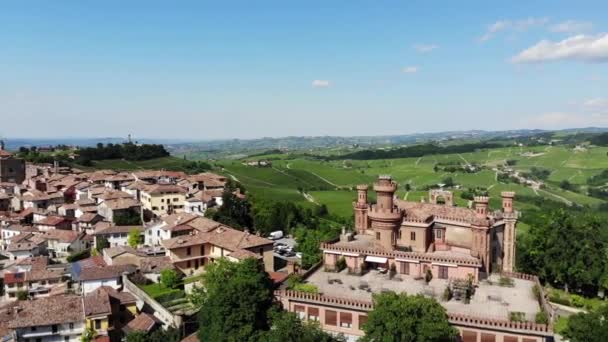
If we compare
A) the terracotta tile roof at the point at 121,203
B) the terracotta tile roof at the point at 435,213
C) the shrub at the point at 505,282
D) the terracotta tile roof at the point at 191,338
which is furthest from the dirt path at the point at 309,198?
the terracotta tile roof at the point at 191,338

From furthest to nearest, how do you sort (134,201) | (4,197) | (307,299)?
(4,197), (134,201), (307,299)

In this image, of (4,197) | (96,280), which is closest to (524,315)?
(96,280)

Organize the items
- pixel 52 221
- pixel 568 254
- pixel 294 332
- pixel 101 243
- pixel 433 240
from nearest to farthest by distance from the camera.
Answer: pixel 294 332 → pixel 433 240 → pixel 568 254 → pixel 101 243 → pixel 52 221

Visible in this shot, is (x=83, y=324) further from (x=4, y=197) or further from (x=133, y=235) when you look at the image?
(x=4, y=197)

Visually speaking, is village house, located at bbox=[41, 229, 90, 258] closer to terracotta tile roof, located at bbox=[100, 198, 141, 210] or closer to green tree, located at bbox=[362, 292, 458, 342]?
terracotta tile roof, located at bbox=[100, 198, 141, 210]

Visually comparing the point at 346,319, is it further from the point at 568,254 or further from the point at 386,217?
the point at 568,254

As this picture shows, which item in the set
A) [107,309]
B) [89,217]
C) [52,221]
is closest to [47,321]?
[107,309]
